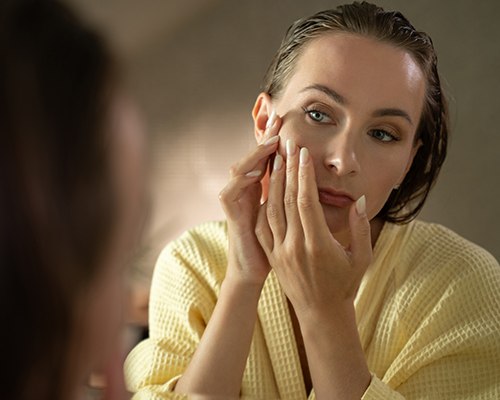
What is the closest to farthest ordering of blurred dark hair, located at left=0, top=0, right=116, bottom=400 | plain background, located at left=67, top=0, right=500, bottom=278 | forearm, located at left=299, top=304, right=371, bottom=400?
blurred dark hair, located at left=0, top=0, right=116, bottom=400 < forearm, located at left=299, top=304, right=371, bottom=400 < plain background, located at left=67, top=0, right=500, bottom=278

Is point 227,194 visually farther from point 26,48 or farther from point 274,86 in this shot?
point 26,48

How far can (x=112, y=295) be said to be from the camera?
0.45 meters

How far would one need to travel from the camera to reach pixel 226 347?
109 centimetres

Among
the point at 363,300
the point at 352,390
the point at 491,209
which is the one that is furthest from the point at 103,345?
the point at 491,209

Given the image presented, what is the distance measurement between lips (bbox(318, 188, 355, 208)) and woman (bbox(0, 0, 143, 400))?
689mm

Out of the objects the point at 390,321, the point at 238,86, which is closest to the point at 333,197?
the point at 390,321

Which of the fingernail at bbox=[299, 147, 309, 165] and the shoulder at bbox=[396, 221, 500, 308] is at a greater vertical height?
the fingernail at bbox=[299, 147, 309, 165]

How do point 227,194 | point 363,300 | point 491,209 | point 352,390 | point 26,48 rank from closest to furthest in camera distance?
point 26,48 → point 352,390 → point 227,194 → point 363,300 → point 491,209

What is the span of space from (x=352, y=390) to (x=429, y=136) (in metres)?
0.47

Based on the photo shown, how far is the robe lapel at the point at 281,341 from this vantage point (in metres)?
1.17

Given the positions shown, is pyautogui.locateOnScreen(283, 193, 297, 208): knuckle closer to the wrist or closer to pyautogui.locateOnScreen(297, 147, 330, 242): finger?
pyautogui.locateOnScreen(297, 147, 330, 242): finger

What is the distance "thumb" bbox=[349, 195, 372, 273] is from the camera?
1.06 m

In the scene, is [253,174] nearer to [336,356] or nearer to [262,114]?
[262,114]

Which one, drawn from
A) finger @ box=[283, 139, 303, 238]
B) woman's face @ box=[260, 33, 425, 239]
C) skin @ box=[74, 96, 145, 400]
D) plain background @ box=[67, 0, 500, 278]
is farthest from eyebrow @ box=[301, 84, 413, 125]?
plain background @ box=[67, 0, 500, 278]
